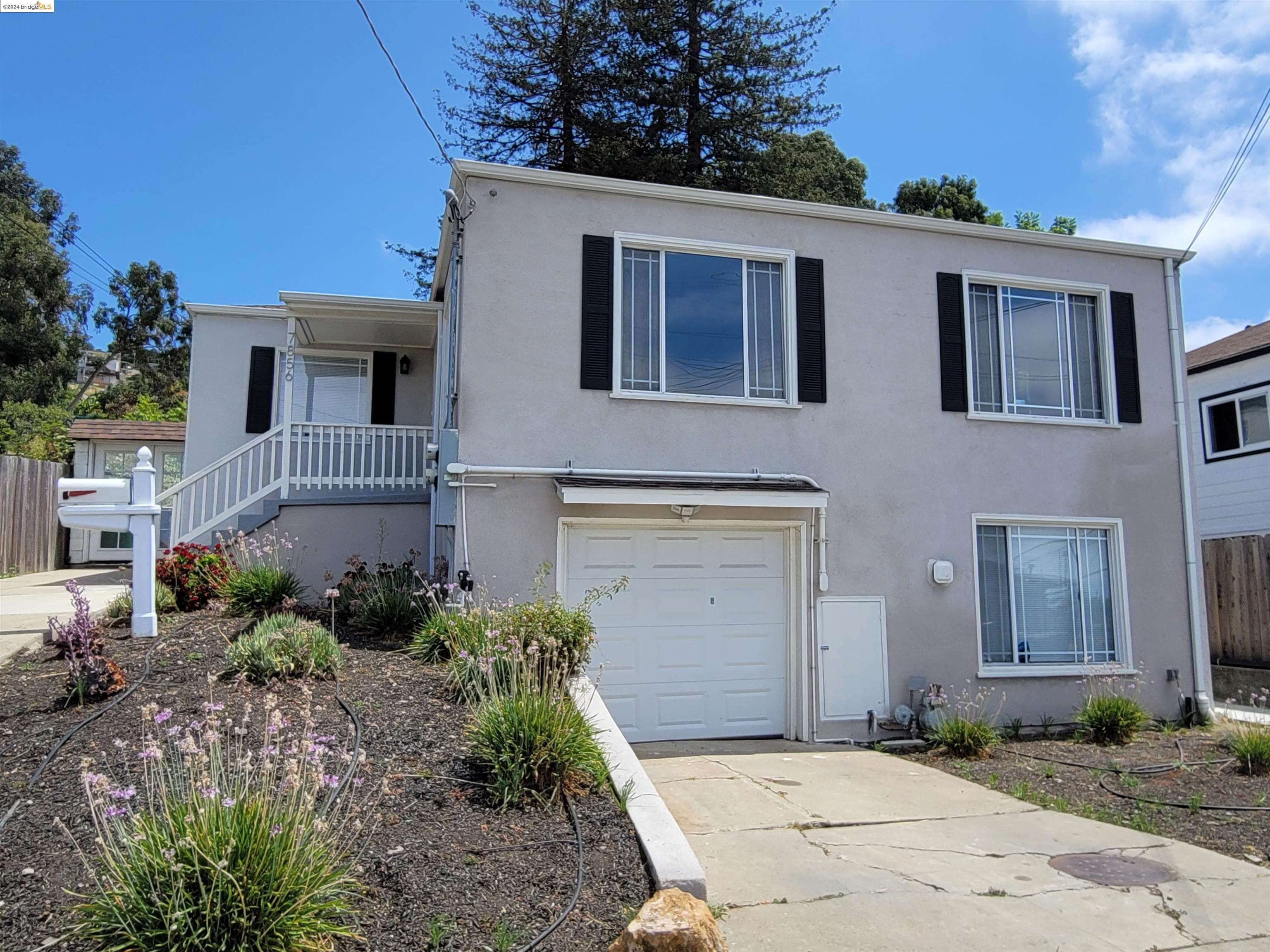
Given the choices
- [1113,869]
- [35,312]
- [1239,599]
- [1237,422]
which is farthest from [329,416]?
[35,312]

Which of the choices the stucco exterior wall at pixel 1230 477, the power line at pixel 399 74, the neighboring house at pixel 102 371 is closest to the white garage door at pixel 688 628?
the power line at pixel 399 74

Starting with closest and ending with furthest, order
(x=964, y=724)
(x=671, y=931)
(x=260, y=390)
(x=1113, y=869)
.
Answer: (x=671, y=931)
(x=1113, y=869)
(x=964, y=724)
(x=260, y=390)

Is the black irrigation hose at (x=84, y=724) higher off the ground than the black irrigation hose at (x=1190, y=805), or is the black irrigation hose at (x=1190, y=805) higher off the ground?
the black irrigation hose at (x=84, y=724)

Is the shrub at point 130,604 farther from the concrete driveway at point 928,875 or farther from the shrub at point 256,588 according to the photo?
the concrete driveway at point 928,875

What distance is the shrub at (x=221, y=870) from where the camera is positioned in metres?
3.05

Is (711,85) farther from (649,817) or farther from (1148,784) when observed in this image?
(649,817)

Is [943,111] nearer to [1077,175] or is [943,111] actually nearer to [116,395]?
[1077,175]

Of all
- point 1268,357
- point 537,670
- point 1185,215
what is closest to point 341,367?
point 537,670

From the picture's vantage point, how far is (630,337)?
9.04 m

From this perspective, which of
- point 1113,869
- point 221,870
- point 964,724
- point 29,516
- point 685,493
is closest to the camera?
point 221,870

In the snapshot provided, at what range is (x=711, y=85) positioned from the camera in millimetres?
18391

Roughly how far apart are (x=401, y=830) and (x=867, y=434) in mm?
6894

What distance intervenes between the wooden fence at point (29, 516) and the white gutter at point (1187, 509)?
1624cm

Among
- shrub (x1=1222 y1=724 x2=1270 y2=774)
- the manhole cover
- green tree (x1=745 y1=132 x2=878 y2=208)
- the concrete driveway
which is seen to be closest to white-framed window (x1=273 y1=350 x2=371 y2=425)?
the concrete driveway
